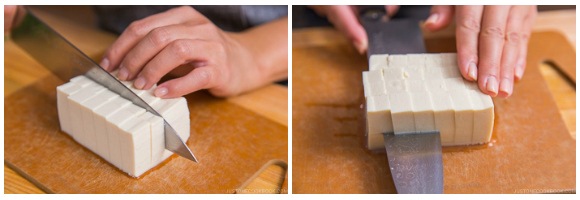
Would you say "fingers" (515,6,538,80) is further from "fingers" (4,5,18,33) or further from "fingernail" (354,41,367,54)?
"fingers" (4,5,18,33)

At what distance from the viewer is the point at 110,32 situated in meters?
1.81

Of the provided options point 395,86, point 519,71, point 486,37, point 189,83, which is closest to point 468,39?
point 486,37

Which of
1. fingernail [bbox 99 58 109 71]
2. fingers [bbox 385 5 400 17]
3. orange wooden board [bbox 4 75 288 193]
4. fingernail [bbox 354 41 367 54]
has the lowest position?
orange wooden board [bbox 4 75 288 193]

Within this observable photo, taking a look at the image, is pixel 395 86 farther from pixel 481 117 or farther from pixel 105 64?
pixel 105 64

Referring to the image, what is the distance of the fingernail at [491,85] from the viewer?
4.37 ft

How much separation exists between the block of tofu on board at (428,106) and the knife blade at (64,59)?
413 mm

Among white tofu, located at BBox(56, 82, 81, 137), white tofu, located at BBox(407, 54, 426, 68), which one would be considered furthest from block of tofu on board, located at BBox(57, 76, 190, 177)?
white tofu, located at BBox(407, 54, 426, 68)

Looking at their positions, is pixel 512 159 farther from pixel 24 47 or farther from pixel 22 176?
Result: pixel 24 47

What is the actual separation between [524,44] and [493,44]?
0.14m

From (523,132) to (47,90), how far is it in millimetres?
1166

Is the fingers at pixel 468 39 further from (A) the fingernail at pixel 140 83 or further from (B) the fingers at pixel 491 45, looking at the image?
(A) the fingernail at pixel 140 83

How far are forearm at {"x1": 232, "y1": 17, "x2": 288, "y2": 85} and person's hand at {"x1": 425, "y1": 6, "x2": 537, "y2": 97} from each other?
1.47ft

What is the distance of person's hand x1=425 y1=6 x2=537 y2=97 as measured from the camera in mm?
1382
